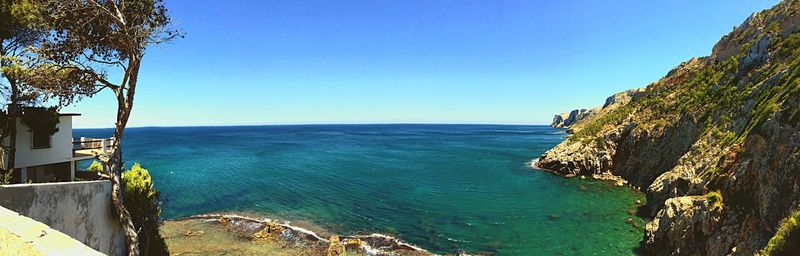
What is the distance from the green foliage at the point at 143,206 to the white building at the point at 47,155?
2.19 m

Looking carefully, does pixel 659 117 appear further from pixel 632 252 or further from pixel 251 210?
pixel 251 210

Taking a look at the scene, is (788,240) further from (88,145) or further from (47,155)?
(88,145)

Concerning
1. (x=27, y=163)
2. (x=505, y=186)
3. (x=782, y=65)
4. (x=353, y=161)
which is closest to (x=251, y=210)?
(x=27, y=163)

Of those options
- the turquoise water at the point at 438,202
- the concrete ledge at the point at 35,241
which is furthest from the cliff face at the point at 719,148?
the concrete ledge at the point at 35,241

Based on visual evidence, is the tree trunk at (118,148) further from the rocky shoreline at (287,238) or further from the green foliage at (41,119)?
the rocky shoreline at (287,238)

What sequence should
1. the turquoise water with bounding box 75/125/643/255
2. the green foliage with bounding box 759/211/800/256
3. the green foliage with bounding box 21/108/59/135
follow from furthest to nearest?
the turquoise water with bounding box 75/125/643/255 < the green foliage with bounding box 21/108/59/135 < the green foliage with bounding box 759/211/800/256

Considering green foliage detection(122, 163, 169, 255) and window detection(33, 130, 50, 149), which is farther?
window detection(33, 130, 50, 149)

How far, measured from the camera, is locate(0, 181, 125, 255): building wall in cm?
1254

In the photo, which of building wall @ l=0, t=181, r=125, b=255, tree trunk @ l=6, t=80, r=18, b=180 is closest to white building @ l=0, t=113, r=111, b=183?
tree trunk @ l=6, t=80, r=18, b=180

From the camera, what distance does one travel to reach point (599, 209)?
116ft

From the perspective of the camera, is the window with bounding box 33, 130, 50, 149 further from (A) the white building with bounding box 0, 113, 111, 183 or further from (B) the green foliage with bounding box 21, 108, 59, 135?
(B) the green foliage with bounding box 21, 108, 59, 135

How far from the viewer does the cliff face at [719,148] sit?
1742cm

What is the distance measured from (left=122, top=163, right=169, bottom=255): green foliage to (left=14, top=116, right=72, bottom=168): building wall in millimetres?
4874

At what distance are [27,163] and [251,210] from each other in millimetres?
20066
